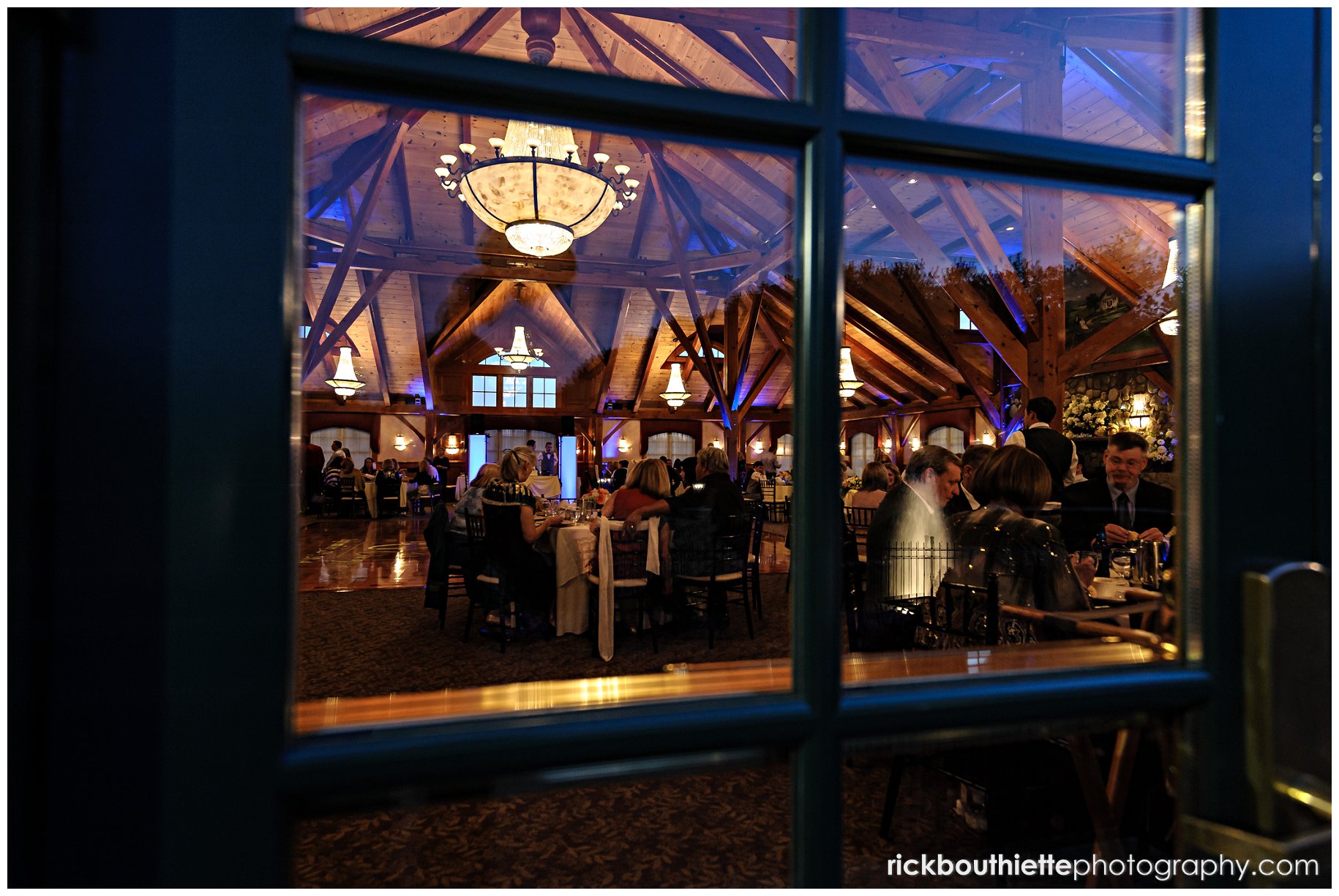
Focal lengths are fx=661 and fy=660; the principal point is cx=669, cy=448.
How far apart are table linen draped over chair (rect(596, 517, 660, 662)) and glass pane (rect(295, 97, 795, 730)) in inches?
0.8

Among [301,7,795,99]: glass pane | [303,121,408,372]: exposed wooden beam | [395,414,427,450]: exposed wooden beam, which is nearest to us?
[301,7,795,99]: glass pane

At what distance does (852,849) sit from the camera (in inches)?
77.8

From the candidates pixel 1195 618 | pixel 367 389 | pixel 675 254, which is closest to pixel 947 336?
pixel 675 254

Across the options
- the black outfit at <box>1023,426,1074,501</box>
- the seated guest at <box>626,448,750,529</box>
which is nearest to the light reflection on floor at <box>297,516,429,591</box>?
the seated guest at <box>626,448,750,529</box>

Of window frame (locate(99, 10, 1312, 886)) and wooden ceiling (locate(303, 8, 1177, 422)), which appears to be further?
wooden ceiling (locate(303, 8, 1177, 422))

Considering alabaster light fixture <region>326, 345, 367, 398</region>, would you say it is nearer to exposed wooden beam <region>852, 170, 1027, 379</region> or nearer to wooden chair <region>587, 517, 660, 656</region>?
wooden chair <region>587, 517, 660, 656</region>

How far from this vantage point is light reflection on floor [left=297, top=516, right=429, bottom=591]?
6.84 meters

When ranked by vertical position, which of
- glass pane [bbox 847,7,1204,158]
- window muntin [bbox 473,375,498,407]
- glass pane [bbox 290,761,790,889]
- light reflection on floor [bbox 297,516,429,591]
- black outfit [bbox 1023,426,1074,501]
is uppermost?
window muntin [bbox 473,375,498,407]

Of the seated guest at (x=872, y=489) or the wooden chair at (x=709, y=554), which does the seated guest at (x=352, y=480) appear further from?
the seated guest at (x=872, y=489)

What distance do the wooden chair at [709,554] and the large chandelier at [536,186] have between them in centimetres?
239

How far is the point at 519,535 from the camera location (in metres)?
4.51

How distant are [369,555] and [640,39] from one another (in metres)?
8.51

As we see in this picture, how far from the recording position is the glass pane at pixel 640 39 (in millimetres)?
647

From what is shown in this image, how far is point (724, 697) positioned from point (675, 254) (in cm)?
1185
